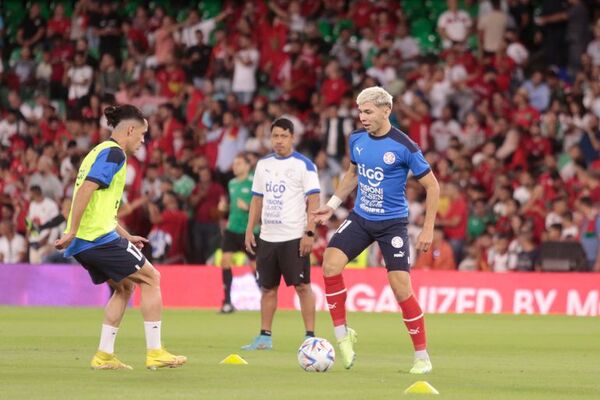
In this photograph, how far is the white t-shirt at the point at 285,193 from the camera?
14969 millimetres

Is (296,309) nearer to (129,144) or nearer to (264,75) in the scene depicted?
(264,75)

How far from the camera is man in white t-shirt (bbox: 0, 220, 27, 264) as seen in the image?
2647 centimetres

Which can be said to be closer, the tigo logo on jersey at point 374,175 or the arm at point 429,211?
the arm at point 429,211

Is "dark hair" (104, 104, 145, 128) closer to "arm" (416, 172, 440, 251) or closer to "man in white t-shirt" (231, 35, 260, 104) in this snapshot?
"arm" (416, 172, 440, 251)

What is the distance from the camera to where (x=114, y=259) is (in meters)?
11.8

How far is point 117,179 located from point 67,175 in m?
16.4

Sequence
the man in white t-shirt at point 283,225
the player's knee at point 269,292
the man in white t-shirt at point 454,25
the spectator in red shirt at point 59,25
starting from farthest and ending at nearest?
the spectator in red shirt at point 59,25, the man in white t-shirt at point 454,25, the player's knee at point 269,292, the man in white t-shirt at point 283,225

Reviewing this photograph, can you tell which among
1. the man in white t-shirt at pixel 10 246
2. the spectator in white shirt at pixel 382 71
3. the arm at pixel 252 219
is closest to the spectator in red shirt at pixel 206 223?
the man in white t-shirt at pixel 10 246

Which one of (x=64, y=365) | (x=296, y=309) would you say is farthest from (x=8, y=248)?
(x=64, y=365)

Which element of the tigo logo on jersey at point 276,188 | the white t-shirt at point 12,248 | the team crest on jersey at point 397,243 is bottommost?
the white t-shirt at point 12,248

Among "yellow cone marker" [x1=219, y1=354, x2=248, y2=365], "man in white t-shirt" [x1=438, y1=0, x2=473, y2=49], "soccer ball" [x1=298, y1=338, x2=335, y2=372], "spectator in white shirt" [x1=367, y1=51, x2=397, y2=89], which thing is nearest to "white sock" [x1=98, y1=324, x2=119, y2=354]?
"yellow cone marker" [x1=219, y1=354, x2=248, y2=365]

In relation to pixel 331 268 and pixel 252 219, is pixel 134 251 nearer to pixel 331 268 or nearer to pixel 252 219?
pixel 331 268

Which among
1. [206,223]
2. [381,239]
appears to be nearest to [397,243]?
[381,239]

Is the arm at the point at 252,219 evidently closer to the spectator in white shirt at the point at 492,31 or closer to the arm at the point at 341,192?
the arm at the point at 341,192
